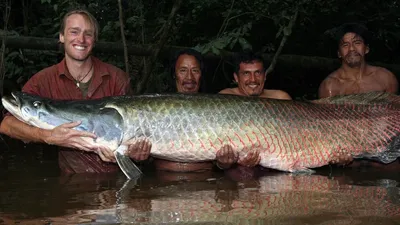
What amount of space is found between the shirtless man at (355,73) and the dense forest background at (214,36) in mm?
1230

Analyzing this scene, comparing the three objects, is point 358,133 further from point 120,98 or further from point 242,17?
point 242,17

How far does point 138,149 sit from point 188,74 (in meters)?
1.51

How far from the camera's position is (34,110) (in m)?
4.55

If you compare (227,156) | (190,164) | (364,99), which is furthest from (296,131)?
(190,164)

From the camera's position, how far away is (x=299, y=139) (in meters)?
4.94

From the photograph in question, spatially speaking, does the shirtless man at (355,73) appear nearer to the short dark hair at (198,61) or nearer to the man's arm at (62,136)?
the short dark hair at (198,61)

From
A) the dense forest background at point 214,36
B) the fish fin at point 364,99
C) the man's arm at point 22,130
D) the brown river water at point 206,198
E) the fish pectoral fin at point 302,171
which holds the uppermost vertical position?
the dense forest background at point 214,36

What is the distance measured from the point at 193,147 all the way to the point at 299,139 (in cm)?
99

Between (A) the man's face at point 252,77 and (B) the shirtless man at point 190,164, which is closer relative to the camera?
(B) the shirtless man at point 190,164

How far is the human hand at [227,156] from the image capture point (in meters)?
4.80

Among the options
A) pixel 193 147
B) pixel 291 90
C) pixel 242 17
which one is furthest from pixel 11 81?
pixel 193 147

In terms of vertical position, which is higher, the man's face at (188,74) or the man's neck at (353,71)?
the man's neck at (353,71)

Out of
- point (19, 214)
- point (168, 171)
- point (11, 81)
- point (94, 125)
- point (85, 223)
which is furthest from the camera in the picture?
point (11, 81)

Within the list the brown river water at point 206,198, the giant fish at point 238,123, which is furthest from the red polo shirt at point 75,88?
the giant fish at point 238,123
